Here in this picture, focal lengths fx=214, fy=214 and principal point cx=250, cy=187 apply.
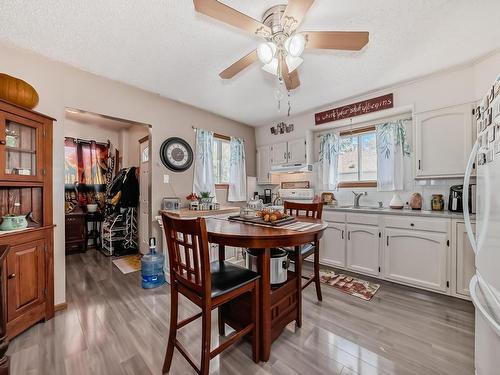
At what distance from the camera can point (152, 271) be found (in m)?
2.58

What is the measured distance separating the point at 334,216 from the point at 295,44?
229 cm

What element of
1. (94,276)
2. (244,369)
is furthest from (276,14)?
(94,276)

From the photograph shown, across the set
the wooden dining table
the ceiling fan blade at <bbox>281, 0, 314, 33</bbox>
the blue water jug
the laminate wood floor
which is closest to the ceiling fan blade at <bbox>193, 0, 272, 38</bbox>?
the ceiling fan blade at <bbox>281, 0, 314, 33</bbox>

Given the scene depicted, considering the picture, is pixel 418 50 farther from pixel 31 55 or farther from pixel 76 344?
pixel 76 344

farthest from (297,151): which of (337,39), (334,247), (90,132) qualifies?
(90,132)

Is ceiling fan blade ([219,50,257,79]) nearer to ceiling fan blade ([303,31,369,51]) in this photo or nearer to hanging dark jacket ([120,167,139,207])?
ceiling fan blade ([303,31,369,51])

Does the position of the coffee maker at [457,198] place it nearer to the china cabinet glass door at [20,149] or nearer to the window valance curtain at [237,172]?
the window valance curtain at [237,172]

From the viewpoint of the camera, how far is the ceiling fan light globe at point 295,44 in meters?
1.34

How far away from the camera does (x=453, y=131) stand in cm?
234

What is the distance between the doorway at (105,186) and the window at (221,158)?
114 cm

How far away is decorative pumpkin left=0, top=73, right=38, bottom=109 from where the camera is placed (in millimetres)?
1682

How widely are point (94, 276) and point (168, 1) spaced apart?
320 cm

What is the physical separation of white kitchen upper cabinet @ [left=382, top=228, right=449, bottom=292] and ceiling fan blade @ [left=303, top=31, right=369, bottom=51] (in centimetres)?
206

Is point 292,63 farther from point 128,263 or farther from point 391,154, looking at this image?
point 128,263
